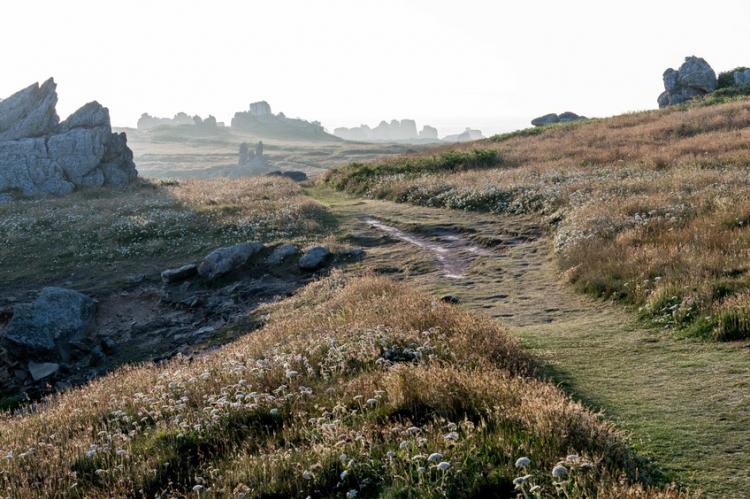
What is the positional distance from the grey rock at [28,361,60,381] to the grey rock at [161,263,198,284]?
21.7ft

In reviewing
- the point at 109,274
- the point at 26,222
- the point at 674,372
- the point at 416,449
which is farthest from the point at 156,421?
the point at 26,222

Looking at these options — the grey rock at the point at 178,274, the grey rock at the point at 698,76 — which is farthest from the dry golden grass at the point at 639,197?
the grey rock at the point at 698,76

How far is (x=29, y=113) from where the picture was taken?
55.9 m

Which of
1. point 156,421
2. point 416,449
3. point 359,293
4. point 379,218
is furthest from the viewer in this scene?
point 379,218

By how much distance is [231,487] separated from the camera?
6.92 metres

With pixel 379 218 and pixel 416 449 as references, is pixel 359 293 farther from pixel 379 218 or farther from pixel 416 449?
pixel 379 218

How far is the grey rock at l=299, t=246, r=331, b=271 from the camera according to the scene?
2358cm

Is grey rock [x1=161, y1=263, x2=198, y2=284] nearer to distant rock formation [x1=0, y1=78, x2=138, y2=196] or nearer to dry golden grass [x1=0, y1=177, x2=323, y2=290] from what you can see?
dry golden grass [x1=0, y1=177, x2=323, y2=290]

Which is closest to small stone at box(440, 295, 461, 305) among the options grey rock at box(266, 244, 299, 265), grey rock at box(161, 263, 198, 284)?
grey rock at box(266, 244, 299, 265)

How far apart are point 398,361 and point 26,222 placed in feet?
102

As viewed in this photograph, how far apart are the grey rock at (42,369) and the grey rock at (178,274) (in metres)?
6.62

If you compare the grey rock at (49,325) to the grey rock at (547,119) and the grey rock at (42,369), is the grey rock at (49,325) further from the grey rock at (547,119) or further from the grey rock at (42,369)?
the grey rock at (547,119)

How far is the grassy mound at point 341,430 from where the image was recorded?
20.8 ft

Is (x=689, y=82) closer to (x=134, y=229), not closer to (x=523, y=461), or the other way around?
(x=134, y=229)
